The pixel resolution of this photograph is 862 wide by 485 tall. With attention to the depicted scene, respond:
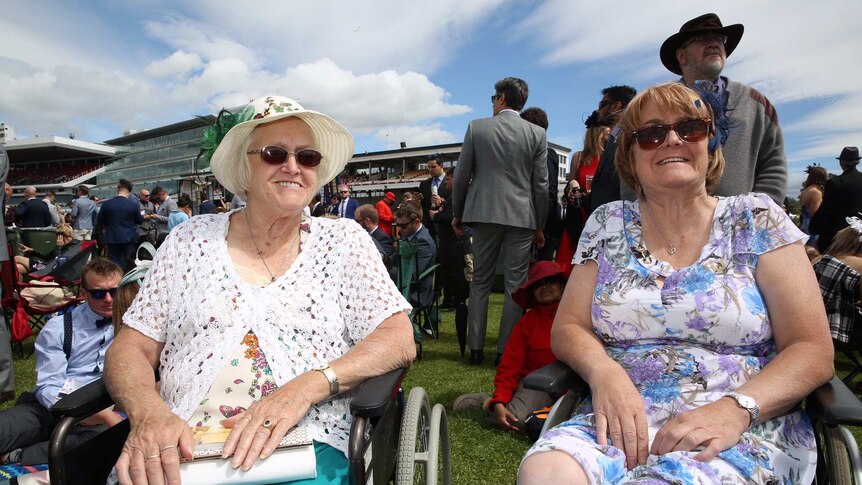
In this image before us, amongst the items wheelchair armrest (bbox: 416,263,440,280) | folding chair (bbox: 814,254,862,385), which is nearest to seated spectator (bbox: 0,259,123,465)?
wheelchair armrest (bbox: 416,263,440,280)

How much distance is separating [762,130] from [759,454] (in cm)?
195

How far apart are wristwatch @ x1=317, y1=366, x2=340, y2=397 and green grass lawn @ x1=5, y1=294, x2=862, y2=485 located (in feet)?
4.19

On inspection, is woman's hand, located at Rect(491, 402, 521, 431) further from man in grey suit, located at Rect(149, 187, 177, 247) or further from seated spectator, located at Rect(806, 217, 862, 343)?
man in grey suit, located at Rect(149, 187, 177, 247)

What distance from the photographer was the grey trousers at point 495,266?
13.8 feet

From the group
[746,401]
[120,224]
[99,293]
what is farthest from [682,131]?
[120,224]

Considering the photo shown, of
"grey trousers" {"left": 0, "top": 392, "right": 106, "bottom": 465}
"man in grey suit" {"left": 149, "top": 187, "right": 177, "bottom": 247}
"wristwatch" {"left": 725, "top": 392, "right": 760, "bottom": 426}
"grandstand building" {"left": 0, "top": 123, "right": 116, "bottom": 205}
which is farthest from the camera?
"grandstand building" {"left": 0, "top": 123, "right": 116, "bottom": 205}

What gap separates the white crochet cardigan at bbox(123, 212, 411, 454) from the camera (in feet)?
5.42

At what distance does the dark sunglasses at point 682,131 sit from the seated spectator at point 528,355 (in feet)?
4.98

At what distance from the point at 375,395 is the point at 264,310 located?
0.56 metres

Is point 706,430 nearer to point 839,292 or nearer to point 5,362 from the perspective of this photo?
point 839,292

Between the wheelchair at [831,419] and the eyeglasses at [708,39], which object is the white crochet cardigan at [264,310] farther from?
the eyeglasses at [708,39]

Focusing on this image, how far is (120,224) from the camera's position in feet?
27.5

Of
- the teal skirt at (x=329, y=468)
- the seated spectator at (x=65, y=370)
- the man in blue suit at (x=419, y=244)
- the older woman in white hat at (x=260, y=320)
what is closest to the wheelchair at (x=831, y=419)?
the older woman in white hat at (x=260, y=320)

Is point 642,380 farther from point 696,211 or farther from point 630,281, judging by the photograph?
point 696,211
